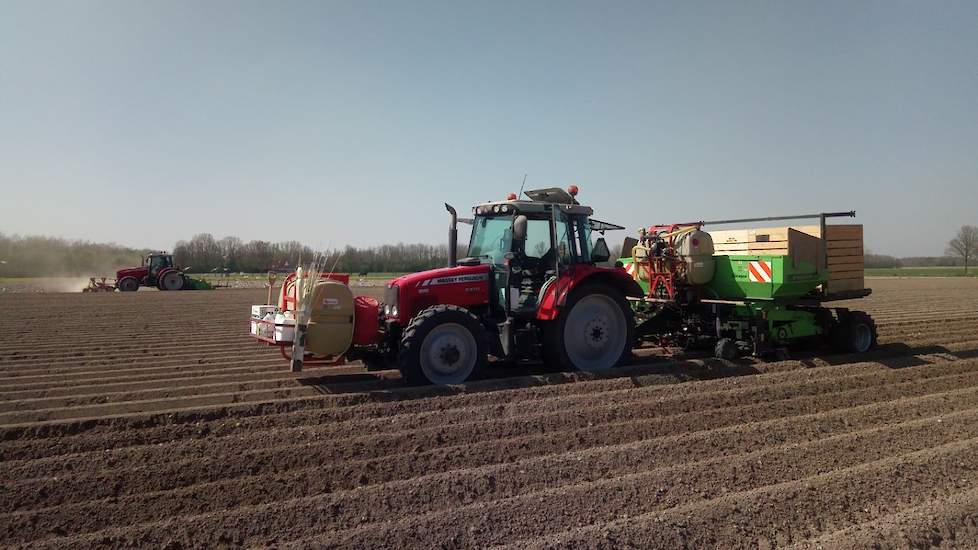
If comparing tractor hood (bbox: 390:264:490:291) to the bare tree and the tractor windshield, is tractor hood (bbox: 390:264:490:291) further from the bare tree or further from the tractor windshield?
the bare tree

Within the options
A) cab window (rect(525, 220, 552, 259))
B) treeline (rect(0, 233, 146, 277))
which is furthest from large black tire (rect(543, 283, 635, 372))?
treeline (rect(0, 233, 146, 277))

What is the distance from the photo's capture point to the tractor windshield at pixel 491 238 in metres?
7.31

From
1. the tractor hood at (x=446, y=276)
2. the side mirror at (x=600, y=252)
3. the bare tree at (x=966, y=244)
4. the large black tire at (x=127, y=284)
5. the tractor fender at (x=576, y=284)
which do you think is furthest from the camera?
the bare tree at (x=966, y=244)

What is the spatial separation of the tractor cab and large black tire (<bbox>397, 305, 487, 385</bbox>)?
71cm

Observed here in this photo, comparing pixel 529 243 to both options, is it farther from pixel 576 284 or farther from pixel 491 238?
pixel 576 284

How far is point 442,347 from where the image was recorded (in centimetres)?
656

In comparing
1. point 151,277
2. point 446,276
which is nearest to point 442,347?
A: point 446,276

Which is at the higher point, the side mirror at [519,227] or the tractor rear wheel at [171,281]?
the side mirror at [519,227]

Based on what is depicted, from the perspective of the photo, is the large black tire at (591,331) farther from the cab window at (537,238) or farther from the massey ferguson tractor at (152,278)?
the massey ferguson tractor at (152,278)

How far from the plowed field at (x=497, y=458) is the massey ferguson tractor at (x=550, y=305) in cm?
44

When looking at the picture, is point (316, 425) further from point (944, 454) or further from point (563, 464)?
point (944, 454)

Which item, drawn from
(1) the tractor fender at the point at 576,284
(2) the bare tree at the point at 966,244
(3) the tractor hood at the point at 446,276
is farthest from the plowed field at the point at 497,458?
(2) the bare tree at the point at 966,244

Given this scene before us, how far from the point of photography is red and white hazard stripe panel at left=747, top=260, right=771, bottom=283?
822 cm

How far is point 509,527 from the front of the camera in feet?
11.0
